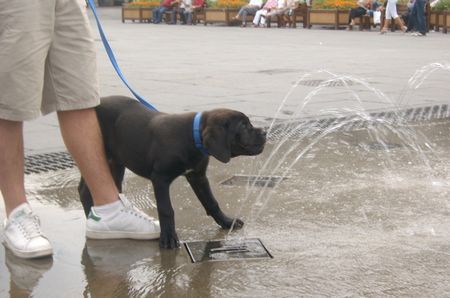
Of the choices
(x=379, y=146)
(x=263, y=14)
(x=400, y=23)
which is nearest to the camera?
(x=379, y=146)

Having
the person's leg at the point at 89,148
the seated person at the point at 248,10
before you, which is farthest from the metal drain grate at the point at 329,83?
the seated person at the point at 248,10

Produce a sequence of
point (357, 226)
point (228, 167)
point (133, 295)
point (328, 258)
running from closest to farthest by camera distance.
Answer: point (133, 295)
point (328, 258)
point (357, 226)
point (228, 167)

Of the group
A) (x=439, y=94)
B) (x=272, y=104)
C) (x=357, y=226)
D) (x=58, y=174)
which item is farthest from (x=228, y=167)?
(x=439, y=94)

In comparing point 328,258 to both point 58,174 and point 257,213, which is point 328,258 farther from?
point 58,174

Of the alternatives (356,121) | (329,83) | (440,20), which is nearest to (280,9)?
(440,20)

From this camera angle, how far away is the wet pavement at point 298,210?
312cm

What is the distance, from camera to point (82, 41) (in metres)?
3.51

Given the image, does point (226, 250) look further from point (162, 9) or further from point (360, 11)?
point (162, 9)

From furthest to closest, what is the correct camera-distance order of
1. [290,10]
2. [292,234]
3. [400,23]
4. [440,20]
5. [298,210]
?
[290,10]
[400,23]
[440,20]
[298,210]
[292,234]

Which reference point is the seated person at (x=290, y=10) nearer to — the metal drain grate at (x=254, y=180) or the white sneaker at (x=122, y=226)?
the metal drain grate at (x=254, y=180)

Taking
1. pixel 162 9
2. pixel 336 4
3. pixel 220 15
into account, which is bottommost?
pixel 220 15

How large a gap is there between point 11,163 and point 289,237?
135 centimetres

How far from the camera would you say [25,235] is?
352cm

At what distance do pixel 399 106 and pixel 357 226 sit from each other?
451 cm
